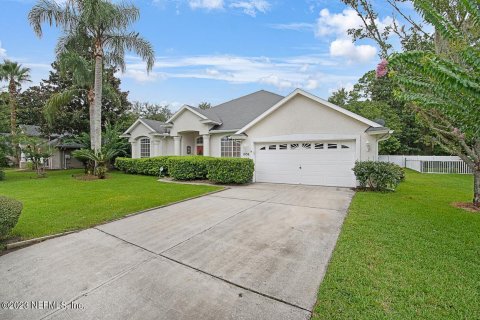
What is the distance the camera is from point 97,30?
15.3 m

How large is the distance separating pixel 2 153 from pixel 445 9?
935 inches

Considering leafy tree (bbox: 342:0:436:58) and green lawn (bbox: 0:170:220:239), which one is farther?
leafy tree (bbox: 342:0:436:58)

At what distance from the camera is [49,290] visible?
3.18m

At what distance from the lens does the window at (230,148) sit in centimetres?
1625

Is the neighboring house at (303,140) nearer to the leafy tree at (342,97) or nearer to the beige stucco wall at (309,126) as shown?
the beige stucco wall at (309,126)

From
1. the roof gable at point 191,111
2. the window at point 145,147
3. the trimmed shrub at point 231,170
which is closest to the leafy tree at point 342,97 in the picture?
the roof gable at point 191,111

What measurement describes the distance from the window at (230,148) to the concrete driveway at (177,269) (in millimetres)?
10031

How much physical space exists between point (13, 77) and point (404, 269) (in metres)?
37.4

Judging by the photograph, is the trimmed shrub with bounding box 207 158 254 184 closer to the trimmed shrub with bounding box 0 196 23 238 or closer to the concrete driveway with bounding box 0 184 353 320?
the concrete driveway with bounding box 0 184 353 320

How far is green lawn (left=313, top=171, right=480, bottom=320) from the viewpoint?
2.69 m

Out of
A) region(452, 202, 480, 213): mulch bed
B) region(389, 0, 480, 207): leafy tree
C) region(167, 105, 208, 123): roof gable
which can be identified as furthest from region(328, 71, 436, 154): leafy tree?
region(389, 0, 480, 207): leafy tree

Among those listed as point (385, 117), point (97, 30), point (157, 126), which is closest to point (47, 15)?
point (97, 30)

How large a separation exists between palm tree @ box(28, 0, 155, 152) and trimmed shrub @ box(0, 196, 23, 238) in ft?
39.7

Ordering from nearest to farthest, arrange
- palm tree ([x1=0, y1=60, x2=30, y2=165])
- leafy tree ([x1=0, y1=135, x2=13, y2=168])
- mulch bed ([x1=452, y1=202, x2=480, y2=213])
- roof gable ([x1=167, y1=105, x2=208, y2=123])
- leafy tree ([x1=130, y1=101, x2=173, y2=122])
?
mulch bed ([x1=452, y1=202, x2=480, y2=213]), leafy tree ([x1=0, y1=135, x2=13, y2=168]), roof gable ([x1=167, y1=105, x2=208, y2=123]), palm tree ([x1=0, y1=60, x2=30, y2=165]), leafy tree ([x1=130, y1=101, x2=173, y2=122])
